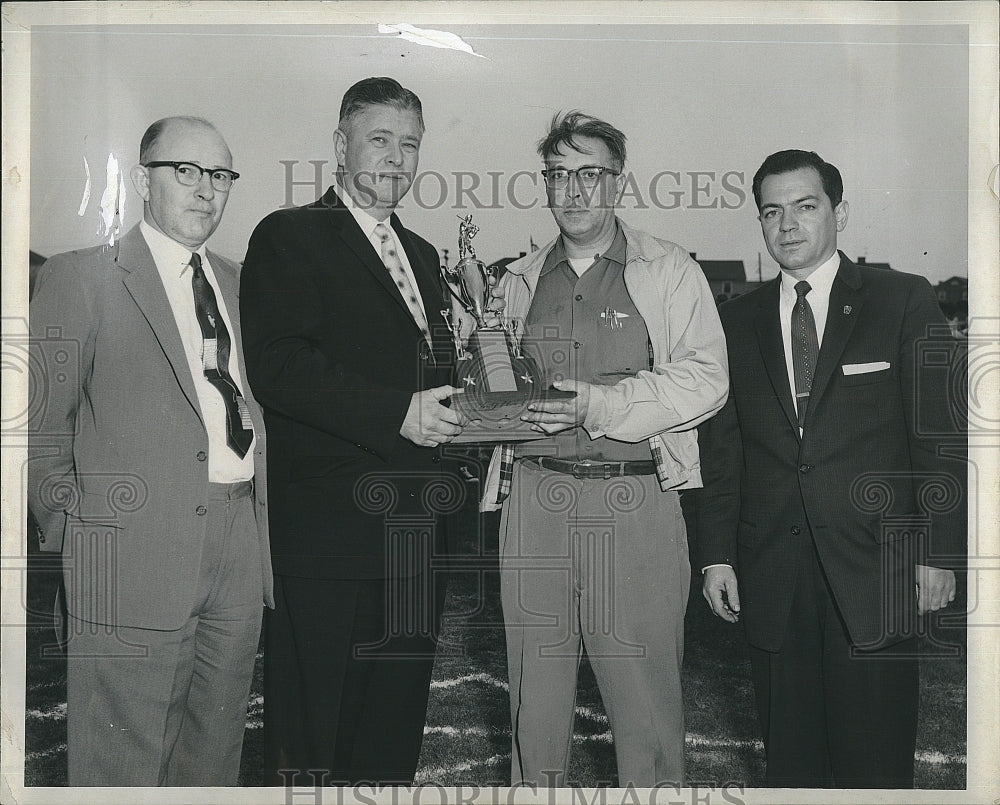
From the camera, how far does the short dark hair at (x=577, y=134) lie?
2.54 metres

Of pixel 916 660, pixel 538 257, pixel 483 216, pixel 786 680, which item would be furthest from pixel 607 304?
pixel 916 660

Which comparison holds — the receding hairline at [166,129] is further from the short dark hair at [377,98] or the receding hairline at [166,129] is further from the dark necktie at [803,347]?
the dark necktie at [803,347]

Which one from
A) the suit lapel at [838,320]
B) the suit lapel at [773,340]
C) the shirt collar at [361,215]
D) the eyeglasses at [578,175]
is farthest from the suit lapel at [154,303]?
the suit lapel at [838,320]

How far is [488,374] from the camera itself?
239 cm

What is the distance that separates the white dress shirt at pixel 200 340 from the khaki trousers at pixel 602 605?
29.8 inches

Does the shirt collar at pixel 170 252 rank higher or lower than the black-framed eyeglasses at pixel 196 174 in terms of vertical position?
lower

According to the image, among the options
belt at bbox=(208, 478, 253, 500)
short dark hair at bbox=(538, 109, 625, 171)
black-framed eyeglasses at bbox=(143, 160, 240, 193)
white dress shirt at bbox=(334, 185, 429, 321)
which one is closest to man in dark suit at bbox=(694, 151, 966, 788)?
short dark hair at bbox=(538, 109, 625, 171)

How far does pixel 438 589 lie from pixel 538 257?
0.96m

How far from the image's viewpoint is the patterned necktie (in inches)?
97.6

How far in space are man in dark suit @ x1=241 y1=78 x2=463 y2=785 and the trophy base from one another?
1.6 inches

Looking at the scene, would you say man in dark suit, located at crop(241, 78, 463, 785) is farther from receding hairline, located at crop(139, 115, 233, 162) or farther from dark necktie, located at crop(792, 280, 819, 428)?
dark necktie, located at crop(792, 280, 819, 428)

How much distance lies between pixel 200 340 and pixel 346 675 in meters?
0.99

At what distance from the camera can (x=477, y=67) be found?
102 inches

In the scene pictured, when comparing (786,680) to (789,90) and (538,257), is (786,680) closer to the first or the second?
(538,257)
